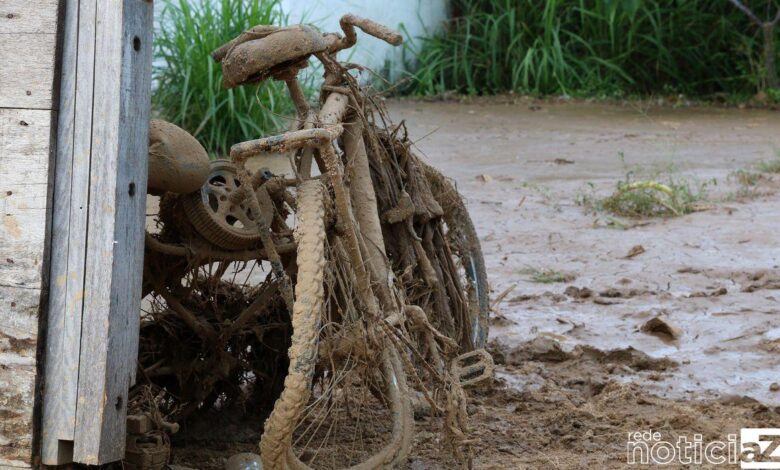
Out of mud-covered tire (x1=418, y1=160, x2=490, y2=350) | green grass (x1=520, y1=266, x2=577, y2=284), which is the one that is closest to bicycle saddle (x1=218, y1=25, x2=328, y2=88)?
mud-covered tire (x1=418, y1=160, x2=490, y2=350)

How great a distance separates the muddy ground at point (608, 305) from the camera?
3.29m

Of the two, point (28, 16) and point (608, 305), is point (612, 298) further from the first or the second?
point (28, 16)

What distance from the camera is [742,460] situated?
2.98 metres

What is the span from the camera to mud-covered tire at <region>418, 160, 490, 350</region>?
3773 millimetres

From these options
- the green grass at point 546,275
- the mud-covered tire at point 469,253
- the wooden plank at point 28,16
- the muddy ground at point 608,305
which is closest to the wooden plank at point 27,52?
the wooden plank at point 28,16

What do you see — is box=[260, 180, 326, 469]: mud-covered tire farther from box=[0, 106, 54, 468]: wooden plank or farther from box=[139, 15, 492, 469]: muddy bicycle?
box=[0, 106, 54, 468]: wooden plank

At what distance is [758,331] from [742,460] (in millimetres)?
1221

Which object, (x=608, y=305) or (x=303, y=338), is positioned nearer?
(x=303, y=338)

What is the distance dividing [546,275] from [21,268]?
2.97 metres

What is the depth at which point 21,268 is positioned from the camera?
260 centimetres

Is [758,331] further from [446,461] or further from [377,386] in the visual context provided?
[377,386]

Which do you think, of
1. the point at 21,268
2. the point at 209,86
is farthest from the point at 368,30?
the point at 209,86

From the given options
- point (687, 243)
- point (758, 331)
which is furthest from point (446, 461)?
point (687, 243)

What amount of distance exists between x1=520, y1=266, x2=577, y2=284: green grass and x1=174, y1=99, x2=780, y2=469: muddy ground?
0.08 feet
